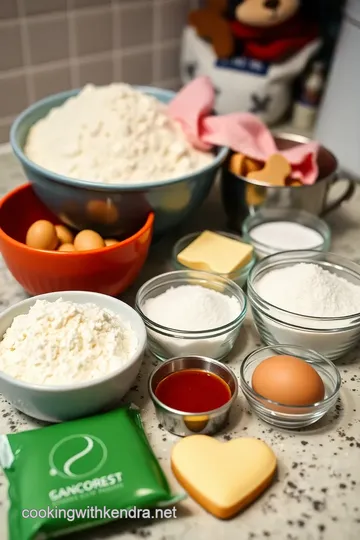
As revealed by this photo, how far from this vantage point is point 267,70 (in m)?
1.31

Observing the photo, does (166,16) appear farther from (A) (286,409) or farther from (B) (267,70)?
(A) (286,409)

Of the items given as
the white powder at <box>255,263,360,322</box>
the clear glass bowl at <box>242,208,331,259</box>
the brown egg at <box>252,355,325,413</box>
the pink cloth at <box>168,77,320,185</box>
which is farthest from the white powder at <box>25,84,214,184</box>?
the brown egg at <box>252,355,325,413</box>

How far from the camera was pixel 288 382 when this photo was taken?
712 millimetres

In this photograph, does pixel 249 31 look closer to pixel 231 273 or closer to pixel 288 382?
pixel 231 273

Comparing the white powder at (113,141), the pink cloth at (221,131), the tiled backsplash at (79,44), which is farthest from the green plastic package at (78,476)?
the tiled backsplash at (79,44)

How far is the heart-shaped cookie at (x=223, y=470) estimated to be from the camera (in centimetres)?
62

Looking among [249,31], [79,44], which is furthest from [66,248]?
[249,31]

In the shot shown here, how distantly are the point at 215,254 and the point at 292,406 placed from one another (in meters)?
0.32

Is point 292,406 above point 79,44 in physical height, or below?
below

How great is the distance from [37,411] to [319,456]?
328 mm

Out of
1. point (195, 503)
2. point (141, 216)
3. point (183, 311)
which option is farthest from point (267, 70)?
point (195, 503)

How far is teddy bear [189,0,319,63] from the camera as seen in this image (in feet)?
4.17

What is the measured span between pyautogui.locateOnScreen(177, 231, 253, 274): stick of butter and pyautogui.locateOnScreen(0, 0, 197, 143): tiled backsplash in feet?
1.74

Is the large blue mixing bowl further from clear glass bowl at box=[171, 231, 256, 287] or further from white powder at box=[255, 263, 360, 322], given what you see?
white powder at box=[255, 263, 360, 322]
